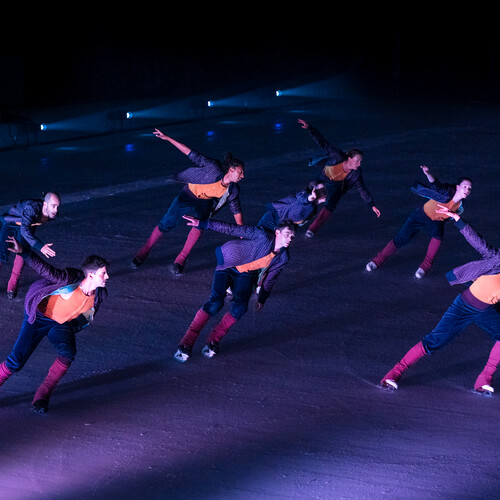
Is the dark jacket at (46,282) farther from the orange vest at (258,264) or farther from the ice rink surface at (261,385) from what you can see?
the orange vest at (258,264)

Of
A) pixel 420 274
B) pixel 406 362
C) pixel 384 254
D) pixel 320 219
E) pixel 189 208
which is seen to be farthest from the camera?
pixel 320 219

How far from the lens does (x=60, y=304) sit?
5930 millimetres

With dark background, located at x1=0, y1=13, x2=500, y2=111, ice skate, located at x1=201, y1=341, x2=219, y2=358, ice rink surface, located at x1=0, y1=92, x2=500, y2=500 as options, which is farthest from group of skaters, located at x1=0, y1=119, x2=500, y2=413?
dark background, located at x1=0, y1=13, x2=500, y2=111

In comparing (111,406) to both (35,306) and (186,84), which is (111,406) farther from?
(186,84)

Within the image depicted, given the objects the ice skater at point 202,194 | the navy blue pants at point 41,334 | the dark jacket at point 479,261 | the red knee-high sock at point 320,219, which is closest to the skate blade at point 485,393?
the dark jacket at point 479,261

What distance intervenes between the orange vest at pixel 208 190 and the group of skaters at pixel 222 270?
0.5 inches

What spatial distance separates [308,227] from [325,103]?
17.3 m

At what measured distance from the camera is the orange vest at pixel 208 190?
30.0 feet

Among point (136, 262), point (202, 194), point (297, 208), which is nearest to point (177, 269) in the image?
point (136, 262)

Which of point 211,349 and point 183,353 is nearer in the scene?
point 183,353

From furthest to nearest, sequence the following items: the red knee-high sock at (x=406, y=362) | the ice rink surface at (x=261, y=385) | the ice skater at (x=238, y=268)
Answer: the ice skater at (x=238, y=268) < the red knee-high sock at (x=406, y=362) < the ice rink surface at (x=261, y=385)

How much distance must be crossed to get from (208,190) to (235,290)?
7.73 feet

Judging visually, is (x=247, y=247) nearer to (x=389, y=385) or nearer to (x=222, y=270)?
(x=222, y=270)

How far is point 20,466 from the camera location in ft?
17.8
